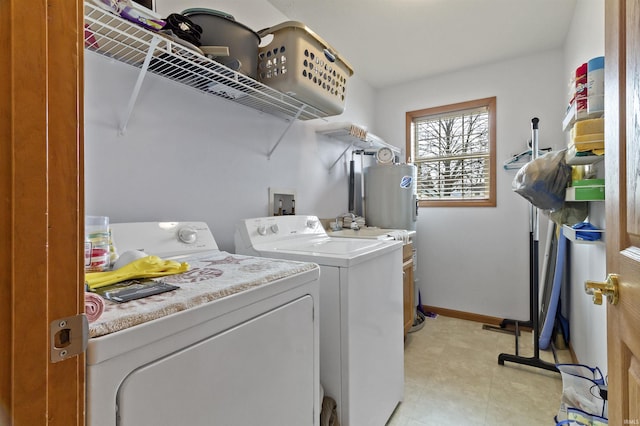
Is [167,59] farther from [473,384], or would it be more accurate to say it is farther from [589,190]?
[473,384]

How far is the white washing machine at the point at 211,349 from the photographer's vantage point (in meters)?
0.53

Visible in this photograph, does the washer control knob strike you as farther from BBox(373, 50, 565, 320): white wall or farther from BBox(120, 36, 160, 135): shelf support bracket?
BBox(373, 50, 565, 320): white wall

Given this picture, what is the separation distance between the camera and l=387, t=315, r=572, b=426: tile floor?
1731 millimetres

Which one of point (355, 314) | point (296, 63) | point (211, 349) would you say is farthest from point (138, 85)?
point (355, 314)

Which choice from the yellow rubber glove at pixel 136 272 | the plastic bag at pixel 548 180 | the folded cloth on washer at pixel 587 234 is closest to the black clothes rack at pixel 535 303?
the plastic bag at pixel 548 180

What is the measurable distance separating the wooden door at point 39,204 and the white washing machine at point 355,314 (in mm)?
924

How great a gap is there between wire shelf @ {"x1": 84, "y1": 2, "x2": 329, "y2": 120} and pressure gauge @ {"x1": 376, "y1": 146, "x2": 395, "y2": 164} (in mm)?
1494

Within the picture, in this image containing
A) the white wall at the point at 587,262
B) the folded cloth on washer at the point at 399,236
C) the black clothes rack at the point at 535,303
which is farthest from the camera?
the folded cloth on washer at the point at 399,236

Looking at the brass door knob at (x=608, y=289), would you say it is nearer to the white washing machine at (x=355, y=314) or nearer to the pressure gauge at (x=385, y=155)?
the white washing machine at (x=355, y=314)

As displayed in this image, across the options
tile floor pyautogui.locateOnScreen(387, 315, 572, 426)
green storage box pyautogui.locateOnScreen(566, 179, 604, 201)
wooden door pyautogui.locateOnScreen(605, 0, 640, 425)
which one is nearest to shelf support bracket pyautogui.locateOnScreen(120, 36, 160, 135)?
wooden door pyautogui.locateOnScreen(605, 0, 640, 425)

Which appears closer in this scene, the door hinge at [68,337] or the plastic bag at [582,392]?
the door hinge at [68,337]

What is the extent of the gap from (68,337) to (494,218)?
132 inches

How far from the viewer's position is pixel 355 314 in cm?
130

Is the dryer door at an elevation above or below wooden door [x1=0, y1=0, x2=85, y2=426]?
below
